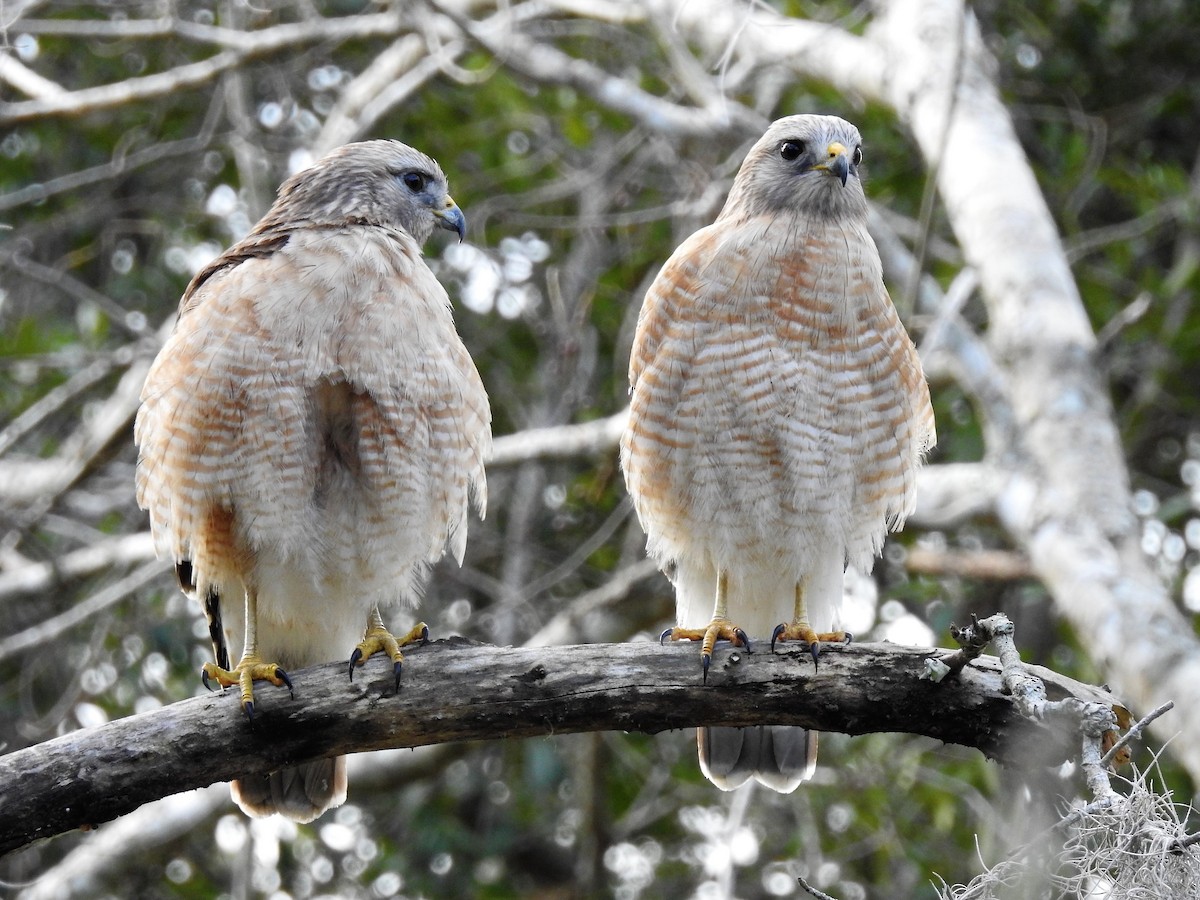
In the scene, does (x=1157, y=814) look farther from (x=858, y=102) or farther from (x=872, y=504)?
(x=858, y=102)

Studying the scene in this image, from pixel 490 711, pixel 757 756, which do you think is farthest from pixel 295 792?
pixel 757 756

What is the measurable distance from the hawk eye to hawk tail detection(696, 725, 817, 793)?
2.01m

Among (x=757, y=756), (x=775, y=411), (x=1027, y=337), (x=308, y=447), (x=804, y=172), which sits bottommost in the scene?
(x=757, y=756)

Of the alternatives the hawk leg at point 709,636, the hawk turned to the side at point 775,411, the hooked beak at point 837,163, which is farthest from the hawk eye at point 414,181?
the hawk leg at point 709,636

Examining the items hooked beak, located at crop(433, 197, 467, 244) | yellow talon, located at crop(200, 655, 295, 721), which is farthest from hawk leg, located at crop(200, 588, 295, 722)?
hooked beak, located at crop(433, 197, 467, 244)

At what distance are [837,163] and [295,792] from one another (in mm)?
2560

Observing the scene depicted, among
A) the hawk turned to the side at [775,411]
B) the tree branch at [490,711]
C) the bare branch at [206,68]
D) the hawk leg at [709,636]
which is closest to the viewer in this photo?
the tree branch at [490,711]

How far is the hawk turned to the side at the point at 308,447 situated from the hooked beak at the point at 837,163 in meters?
1.26

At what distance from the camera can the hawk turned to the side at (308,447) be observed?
3861 millimetres

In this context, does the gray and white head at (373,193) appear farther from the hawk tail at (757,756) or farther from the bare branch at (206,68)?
the bare branch at (206,68)

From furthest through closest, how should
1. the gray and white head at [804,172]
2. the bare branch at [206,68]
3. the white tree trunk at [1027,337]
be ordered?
1. the bare branch at [206,68]
2. the white tree trunk at [1027,337]
3. the gray and white head at [804,172]

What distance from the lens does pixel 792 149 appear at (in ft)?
14.8

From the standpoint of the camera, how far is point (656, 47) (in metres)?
8.23

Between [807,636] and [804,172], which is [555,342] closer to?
[804,172]
